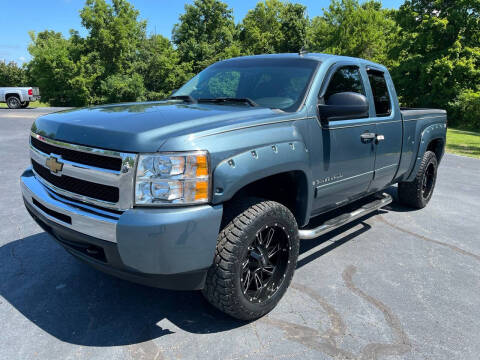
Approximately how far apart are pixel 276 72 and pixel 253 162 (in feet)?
4.67

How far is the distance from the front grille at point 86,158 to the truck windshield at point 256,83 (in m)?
1.37

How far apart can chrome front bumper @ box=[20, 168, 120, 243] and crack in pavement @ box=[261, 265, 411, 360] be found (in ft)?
4.26

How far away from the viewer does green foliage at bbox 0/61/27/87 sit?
57156 millimetres

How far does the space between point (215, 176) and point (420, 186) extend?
406 cm

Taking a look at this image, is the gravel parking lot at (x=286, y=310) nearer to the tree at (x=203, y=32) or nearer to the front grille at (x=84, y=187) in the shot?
the front grille at (x=84, y=187)

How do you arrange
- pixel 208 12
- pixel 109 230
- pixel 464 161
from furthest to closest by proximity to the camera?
pixel 208 12, pixel 464 161, pixel 109 230

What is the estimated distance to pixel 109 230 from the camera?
7.21ft

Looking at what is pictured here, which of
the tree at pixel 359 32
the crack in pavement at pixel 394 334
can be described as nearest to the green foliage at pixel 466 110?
the tree at pixel 359 32

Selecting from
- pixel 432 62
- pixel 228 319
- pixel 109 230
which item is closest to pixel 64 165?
pixel 109 230

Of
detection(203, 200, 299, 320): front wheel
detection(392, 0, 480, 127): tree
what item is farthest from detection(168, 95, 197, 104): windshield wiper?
detection(392, 0, 480, 127): tree

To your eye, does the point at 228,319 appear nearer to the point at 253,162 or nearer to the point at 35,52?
the point at 253,162

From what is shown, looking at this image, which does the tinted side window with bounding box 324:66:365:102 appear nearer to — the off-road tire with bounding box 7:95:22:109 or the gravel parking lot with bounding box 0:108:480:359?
the gravel parking lot with bounding box 0:108:480:359

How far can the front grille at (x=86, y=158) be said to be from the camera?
7.30 ft

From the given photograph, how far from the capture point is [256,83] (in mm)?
3555
